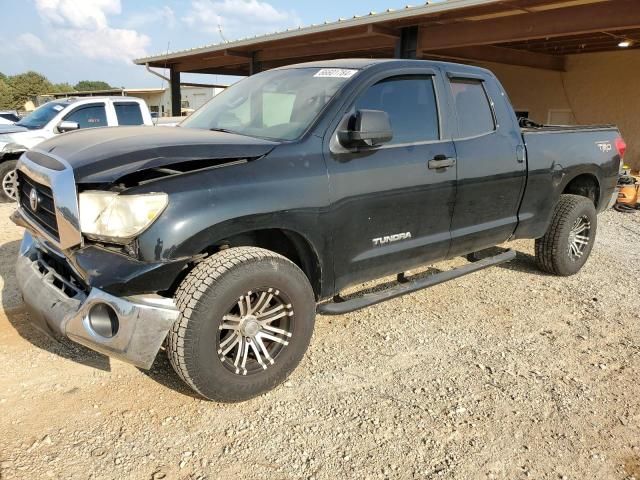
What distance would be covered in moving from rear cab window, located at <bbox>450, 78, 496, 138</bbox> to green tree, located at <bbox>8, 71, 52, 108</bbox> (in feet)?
174

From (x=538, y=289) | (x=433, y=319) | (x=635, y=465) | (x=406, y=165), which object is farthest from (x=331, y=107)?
(x=538, y=289)

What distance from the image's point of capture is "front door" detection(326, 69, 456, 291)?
3.13 meters

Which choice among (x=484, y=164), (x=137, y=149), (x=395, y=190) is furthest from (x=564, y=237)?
(x=137, y=149)

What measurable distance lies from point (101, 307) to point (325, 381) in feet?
4.57

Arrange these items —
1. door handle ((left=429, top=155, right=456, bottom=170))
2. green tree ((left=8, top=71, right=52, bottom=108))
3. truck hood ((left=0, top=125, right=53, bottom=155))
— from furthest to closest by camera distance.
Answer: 1. green tree ((left=8, top=71, right=52, bottom=108))
2. truck hood ((left=0, top=125, right=53, bottom=155))
3. door handle ((left=429, top=155, right=456, bottom=170))

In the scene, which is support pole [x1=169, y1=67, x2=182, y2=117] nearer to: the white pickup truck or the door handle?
the white pickup truck

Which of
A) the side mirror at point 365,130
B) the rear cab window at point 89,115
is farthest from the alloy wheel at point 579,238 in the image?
the rear cab window at point 89,115

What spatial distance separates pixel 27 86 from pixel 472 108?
5882cm

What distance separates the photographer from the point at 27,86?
5197 cm

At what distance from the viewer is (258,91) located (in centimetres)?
385

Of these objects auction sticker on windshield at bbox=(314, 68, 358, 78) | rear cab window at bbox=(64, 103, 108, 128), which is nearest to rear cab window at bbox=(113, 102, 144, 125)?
rear cab window at bbox=(64, 103, 108, 128)

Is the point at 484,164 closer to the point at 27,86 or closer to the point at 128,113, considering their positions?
the point at 128,113

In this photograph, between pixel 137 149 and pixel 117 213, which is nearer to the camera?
pixel 117 213

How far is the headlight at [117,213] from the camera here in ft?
7.91
